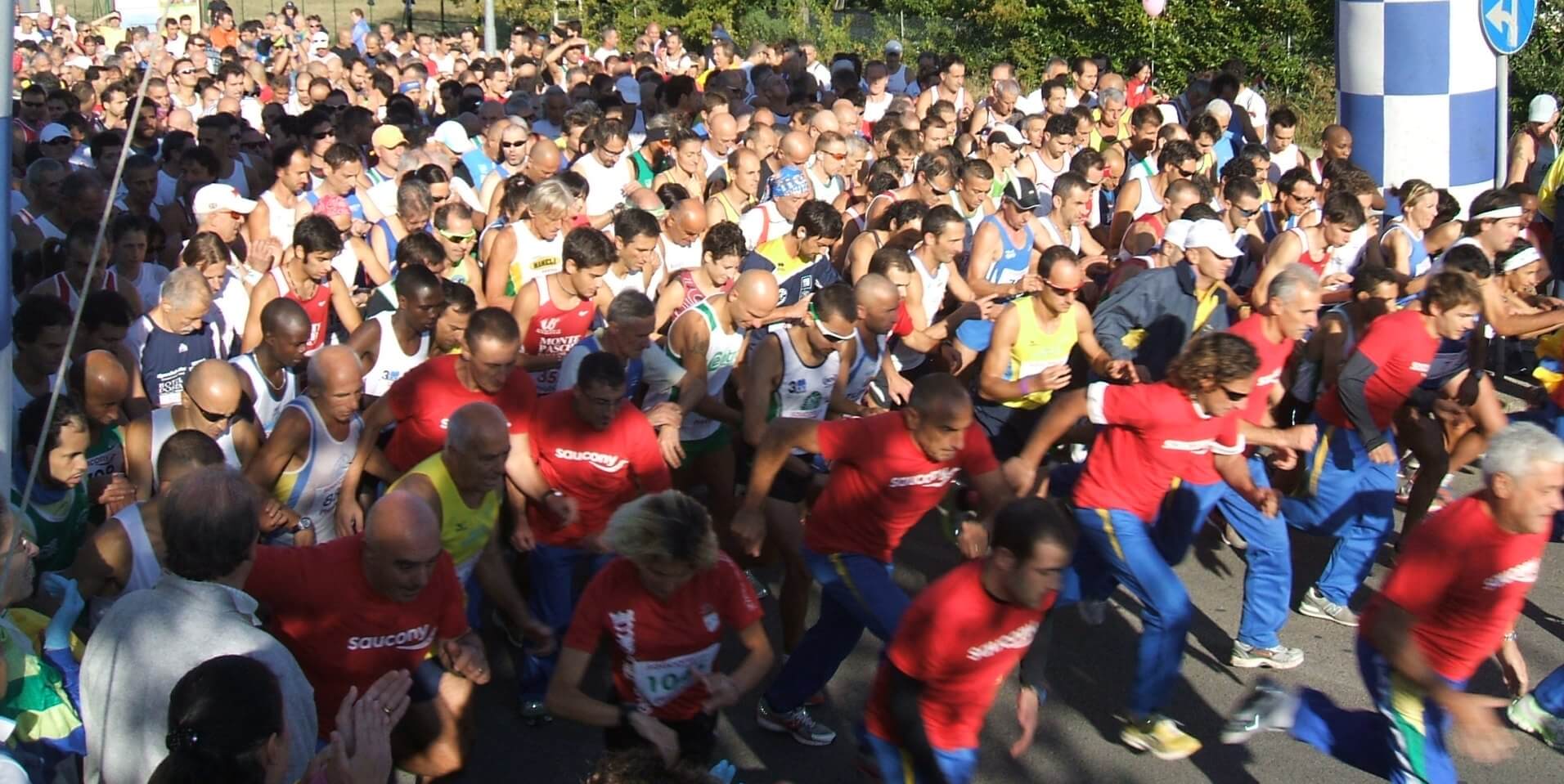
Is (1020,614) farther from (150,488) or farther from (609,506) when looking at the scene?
(150,488)

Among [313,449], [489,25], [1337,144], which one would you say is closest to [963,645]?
[313,449]

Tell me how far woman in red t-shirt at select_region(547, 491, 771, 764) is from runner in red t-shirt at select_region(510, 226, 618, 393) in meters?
2.71

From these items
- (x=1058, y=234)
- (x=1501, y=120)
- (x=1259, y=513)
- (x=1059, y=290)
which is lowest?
(x=1259, y=513)

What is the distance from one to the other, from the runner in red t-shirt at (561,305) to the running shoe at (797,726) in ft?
6.92

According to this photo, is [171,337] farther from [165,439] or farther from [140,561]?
[140,561]

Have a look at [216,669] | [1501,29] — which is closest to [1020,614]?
[216,669]

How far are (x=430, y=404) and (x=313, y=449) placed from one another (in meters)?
0.53

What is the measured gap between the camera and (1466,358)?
7.12 m

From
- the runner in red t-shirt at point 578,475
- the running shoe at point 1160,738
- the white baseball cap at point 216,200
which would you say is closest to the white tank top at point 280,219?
the white baseball cap at point 216,200

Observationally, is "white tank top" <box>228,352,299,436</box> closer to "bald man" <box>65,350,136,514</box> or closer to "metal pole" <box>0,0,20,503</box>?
"bald man" <box>65,350,136,514</box>

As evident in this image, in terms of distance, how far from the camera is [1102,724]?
18.9 ft

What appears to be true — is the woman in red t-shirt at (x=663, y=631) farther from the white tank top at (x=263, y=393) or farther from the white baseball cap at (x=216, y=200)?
the white baseball cap at (x=216, y=200)

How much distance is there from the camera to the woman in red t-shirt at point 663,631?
4113mm

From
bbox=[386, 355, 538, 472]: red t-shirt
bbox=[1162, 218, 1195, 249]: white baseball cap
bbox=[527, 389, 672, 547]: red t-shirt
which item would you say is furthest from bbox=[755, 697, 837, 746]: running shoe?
bbox=[1162, 218, 1195, 249]: white baseball cap
